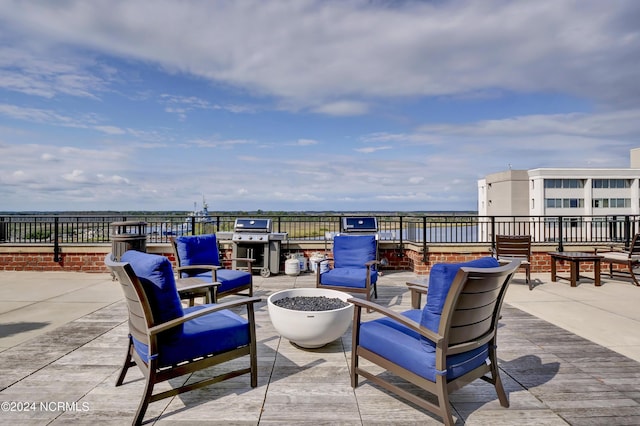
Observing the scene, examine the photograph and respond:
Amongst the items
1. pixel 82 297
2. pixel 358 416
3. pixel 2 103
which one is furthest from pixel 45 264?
pixel 358 416

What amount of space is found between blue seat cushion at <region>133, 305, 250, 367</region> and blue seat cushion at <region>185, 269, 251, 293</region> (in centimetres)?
192

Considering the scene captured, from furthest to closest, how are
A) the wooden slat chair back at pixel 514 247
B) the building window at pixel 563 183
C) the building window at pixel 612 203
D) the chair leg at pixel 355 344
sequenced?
the building window at pixel 563 183, the building window at pixel 612 203, the wooden slat chair back at pixel 514 247, the chair leg at pixel 355 344

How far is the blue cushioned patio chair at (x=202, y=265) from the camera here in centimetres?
450

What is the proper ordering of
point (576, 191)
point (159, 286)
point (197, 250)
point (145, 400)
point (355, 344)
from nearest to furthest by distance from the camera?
point (145, 400) < point (159, 286) < point (355, 344) < point (197, 250) < point (576, 191)

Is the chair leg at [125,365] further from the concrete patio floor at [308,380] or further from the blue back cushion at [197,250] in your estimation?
the blue back cushion at [197,250]

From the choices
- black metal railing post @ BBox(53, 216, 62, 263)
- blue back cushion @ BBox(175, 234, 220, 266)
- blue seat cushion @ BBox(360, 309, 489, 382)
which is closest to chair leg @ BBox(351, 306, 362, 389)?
blue seat cushion @ BBox(360, 309, 489, 382)

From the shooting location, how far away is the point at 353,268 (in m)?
5.16

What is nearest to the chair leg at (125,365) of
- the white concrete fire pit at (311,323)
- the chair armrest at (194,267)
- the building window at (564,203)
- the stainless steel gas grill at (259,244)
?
the white concrete fire pit at (311,323)

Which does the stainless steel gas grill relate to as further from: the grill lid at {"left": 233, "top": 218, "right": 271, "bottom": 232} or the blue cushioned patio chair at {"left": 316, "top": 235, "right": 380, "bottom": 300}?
the blue cushioned patio chair at {"left": 316, "top": 235, "right": 380, "bottom": 300}

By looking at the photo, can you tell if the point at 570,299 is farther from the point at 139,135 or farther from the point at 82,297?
the point at 139,135

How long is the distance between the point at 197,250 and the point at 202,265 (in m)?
0.25

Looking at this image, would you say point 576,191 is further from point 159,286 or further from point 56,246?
point 159,286

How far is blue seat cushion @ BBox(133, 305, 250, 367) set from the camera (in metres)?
2.09

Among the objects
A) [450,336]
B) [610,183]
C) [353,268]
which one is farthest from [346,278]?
[610,183]
